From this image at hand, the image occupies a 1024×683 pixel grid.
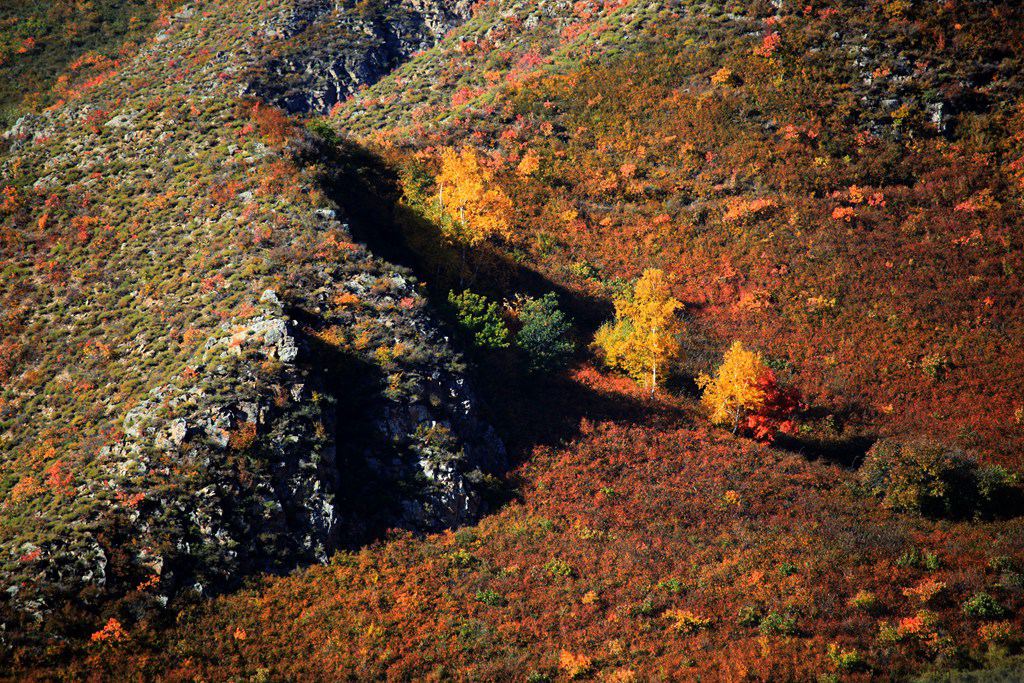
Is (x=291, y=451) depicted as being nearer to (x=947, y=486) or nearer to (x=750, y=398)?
(x=750, y=398)

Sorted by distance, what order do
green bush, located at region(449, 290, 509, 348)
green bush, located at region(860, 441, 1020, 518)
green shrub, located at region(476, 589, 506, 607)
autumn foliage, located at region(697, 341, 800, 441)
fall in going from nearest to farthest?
1. green shrub, located at region(476, 589, 506, 607)
2. green bush, located at region(860, 441, 1020, 518)
3. autumn foliage, located at region(697, 341, 800, 441)
4. green bush, located at region(449, 290, 509, 348)

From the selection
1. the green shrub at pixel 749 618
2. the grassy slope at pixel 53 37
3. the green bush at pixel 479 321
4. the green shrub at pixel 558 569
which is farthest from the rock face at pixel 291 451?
the grassy slope at pixel 53 37

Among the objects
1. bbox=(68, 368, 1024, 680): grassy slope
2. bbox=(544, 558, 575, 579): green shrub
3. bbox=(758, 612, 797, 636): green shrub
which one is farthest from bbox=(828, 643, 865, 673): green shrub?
bbox=(544, 558, 575, 579): green shrub

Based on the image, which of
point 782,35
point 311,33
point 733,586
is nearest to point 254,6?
point 311,33

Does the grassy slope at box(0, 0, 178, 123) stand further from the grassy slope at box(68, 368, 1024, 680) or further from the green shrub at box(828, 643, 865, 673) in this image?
the green shrub at box(828, 643, 865, 673)

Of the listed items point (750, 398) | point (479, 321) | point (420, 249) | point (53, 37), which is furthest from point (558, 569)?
point (53, 37)

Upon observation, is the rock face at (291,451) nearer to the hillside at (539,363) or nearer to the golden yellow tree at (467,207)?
the hillside at (539,363)

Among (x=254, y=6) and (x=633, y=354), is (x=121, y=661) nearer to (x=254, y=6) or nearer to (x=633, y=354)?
(x=633, y=354)
